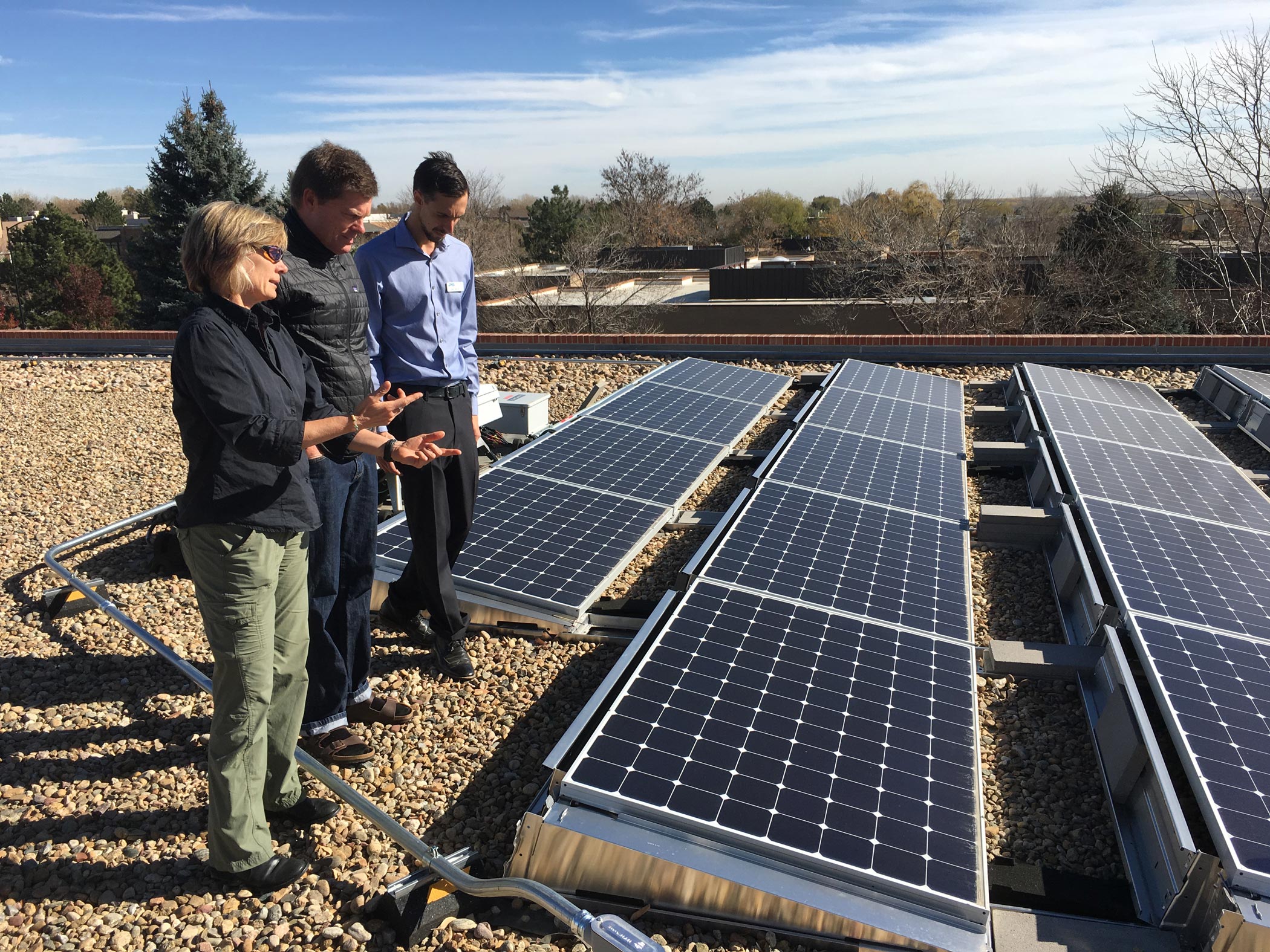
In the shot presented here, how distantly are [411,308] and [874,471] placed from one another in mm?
4180

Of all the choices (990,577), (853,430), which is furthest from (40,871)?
(853,430)

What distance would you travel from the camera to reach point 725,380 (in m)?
10.3

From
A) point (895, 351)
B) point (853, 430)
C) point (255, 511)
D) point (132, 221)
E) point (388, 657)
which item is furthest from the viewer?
point (132, 221)

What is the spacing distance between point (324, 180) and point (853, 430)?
5.78 metres

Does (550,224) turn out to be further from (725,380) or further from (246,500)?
(246,500)

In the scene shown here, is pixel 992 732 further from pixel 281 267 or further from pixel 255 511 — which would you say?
pixel 281 267

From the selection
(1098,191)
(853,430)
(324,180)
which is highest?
(1098,191)

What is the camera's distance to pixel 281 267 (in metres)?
2.98

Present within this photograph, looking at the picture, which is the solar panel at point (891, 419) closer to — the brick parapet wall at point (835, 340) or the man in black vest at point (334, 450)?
the brick parapet wall at point (835, 340)

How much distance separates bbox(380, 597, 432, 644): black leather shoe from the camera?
4.98 metres

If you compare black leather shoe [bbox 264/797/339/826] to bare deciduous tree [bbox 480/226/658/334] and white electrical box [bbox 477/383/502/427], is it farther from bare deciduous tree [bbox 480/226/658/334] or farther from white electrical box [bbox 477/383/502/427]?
bare deciduous tree [bbox 480/226/658/334]

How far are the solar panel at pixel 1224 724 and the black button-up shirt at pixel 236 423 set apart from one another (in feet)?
11.3

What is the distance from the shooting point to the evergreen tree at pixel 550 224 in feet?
143

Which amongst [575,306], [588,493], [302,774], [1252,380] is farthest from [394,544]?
[575,306]
